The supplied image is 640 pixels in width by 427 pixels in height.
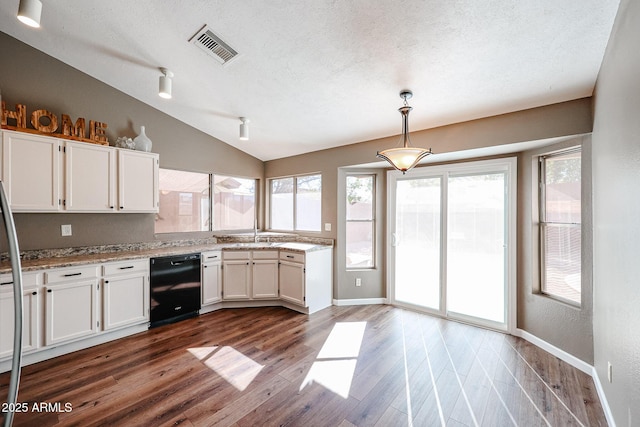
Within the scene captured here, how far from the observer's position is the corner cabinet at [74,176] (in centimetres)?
253

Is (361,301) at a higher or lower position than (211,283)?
lower

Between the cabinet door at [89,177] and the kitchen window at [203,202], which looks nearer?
the cabinet door at [89,177]

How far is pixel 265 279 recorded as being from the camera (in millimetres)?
3951

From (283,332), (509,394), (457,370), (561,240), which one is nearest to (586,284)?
(561,240)

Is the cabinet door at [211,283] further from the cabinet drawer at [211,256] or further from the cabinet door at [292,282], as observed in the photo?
the cabinet door at [292,282]

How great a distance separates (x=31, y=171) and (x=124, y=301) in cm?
157

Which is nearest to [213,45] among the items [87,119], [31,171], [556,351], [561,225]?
[87,119]

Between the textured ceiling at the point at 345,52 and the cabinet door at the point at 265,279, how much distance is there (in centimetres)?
212

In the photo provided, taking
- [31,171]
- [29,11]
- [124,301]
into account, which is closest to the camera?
[29,11]

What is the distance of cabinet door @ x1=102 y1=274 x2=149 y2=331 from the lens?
9.41 ft

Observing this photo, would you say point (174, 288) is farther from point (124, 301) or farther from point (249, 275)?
point (249, 275)

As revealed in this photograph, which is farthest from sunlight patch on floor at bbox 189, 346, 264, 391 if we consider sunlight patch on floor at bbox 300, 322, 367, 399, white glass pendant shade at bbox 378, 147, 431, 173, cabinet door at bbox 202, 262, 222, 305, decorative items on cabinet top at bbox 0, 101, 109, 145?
decorative items on cabinet top at bbox 0, 101, 109, 145

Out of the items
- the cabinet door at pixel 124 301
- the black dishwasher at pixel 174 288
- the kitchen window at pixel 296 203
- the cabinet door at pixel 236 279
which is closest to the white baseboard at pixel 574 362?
the kitchen window at pixel 296 203

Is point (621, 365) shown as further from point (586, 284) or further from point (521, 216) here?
point (521, 216)
